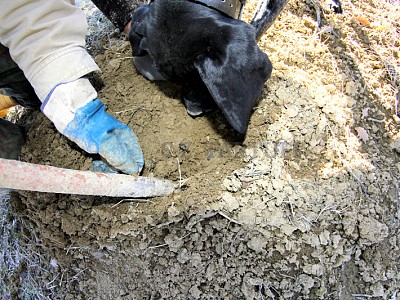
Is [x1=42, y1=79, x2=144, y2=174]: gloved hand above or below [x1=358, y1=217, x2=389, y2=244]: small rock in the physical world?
above

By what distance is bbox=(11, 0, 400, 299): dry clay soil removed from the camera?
5.61 feet

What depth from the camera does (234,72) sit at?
1541 mm

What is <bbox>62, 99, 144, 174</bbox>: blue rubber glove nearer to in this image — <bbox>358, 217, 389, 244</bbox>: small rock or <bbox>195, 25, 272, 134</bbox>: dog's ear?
<bbox>195, 25, 272, 134</bbox>: dog's ear

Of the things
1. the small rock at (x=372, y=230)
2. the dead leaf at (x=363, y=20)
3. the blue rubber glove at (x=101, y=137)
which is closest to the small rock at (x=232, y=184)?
the blue rubber glove at (x=101, y=137)

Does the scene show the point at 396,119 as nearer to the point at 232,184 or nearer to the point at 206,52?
the point at 232,184

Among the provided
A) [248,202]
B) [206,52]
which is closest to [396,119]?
[248,202]

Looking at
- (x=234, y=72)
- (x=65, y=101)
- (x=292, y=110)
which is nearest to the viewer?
(x=234, y=72)

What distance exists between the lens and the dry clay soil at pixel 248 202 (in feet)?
5.61

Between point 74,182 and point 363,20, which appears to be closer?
point 74,182

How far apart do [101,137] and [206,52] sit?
23.3 inches

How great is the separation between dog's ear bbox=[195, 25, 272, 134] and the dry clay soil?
1.02ft

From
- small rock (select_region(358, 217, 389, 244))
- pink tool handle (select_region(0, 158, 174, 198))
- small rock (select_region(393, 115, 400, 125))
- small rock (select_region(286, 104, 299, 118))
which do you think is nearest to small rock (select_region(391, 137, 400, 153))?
small rock (select_region(393, 115, 400, 125))

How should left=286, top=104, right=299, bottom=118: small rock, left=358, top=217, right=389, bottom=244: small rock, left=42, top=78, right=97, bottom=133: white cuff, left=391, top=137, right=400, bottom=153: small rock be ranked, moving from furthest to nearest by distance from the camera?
left=391, top=137, right=400, bottom=153: small rock < left=286, top=104, right=299, bottom=118: small rock < left=358, top=217, right=389, bottom=244: small rock < left=42, top=78, right=97, bottom=133: white cuff

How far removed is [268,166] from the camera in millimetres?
1763
